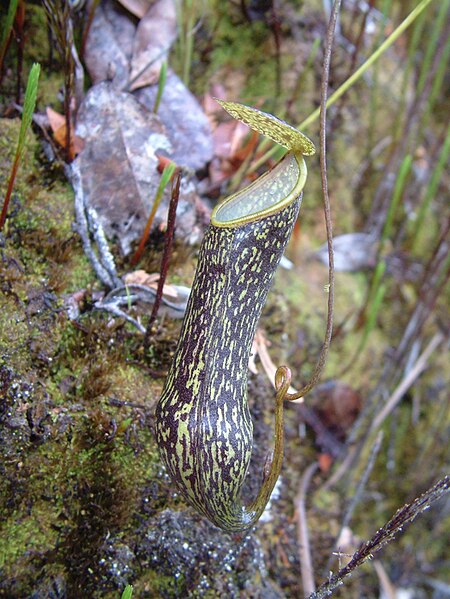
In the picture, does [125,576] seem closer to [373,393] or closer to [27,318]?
[27,318]

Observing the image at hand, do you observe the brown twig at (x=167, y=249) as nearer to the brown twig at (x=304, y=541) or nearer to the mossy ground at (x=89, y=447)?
the mossy ground at (x=89, y=447)

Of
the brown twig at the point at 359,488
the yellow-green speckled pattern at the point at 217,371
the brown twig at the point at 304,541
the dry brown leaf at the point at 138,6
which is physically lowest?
the brown twig at the point at 304,541

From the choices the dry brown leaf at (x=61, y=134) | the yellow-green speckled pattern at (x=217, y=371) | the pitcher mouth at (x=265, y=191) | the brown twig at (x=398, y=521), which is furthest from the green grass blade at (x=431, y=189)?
the brown twig at (x=398, y=521)

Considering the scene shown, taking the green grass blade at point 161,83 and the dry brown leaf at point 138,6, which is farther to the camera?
the dry brown leaf at point 138,6

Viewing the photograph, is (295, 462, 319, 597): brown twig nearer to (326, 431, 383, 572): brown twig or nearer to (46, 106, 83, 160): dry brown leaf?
(326, 431, 383, 572): brown twig

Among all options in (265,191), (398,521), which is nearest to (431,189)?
(265,191)

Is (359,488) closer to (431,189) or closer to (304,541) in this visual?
(304,541)

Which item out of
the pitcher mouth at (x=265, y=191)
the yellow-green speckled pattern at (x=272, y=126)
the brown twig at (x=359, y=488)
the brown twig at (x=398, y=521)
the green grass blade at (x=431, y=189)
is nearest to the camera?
the brown twig at (x=398, y=521)

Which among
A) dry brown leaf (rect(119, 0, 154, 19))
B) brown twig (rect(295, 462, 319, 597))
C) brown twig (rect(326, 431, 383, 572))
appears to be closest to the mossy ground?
brown twig (rect(295, 462, 319, 597))
